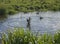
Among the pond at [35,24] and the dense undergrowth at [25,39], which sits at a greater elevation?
the dense undergrowth at [25,39]

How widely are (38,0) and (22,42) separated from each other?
36714mm

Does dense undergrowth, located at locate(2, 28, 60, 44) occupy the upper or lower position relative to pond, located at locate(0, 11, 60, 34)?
upper

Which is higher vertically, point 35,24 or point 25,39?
point 25,39

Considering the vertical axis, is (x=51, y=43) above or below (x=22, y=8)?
above

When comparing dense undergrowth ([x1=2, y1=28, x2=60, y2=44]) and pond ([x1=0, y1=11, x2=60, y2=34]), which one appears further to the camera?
pond ([x1=0, y1=11, x2=60, y2=34])

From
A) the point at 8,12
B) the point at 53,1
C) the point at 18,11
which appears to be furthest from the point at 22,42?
the point at 53,1

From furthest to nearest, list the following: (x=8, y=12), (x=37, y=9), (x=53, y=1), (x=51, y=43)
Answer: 1. (x=53, y=1)
2. (x=37, y=9)
3. (x=8, y=12)
4. (x=51, y=43)

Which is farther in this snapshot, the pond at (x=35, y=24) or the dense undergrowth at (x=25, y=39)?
the pond at (x=35, y=24)

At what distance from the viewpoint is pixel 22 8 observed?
3419 cm

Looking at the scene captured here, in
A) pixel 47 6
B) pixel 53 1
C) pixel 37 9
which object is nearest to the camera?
pixel 37 9

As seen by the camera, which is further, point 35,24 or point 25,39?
point 35,24

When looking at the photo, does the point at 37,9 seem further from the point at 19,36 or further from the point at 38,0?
the point at 19,36

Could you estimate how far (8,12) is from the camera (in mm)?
30531

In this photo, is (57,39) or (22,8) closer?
(57,39)
